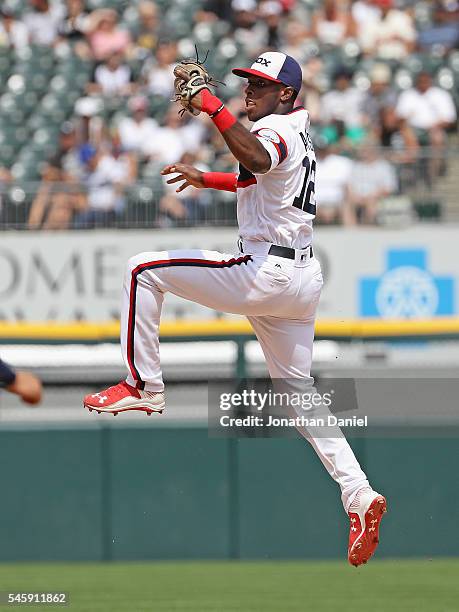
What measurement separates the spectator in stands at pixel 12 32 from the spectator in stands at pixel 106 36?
770 mm

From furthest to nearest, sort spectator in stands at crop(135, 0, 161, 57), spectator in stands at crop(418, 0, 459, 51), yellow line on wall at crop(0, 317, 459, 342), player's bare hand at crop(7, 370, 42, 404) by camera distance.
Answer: spectator in stands at crop(135, 0, 161, 57), spectator in stands at crop(418, 0, 459, 51), yellow line on wall at crop(0, 317, 459, 342), player's bare hand at crop(7, 370, 42, 404)

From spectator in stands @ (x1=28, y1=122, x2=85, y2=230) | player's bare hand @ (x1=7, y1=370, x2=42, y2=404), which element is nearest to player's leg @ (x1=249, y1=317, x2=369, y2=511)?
player's bare hand @ (x1=7, y1=370, x2=42, y2=404)

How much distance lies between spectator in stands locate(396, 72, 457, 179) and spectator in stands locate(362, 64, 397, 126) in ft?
0.41

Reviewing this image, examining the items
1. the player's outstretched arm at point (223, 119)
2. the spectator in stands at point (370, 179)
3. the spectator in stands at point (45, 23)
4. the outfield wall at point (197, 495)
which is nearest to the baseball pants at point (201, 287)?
the player's outstretched arm at point (223, 119)

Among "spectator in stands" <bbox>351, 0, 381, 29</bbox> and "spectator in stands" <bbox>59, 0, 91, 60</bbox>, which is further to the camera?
"spectator in stands" <bbox>59, 0, 91, 60</bbox>

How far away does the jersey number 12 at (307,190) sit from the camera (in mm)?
6902

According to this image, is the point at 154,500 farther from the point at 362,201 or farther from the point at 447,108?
the point at 447,108

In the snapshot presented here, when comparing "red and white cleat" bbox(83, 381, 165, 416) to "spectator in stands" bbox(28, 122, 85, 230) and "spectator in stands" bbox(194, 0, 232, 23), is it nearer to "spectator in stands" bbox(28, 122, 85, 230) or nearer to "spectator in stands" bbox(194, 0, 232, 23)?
"spectator in stands" bbox(28, 122, 85, 230)

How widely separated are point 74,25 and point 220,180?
30.2 feet

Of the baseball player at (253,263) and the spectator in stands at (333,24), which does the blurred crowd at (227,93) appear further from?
the baseball player at (253,263)

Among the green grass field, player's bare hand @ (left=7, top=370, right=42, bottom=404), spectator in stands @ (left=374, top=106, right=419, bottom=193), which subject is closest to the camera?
player's bare hand @ (left=7, top=370, right=42, bottom=404)

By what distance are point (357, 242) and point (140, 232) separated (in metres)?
2.01

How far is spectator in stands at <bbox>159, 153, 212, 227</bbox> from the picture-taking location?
12977 millimetres

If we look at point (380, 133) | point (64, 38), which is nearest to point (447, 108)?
point (380, 133)
